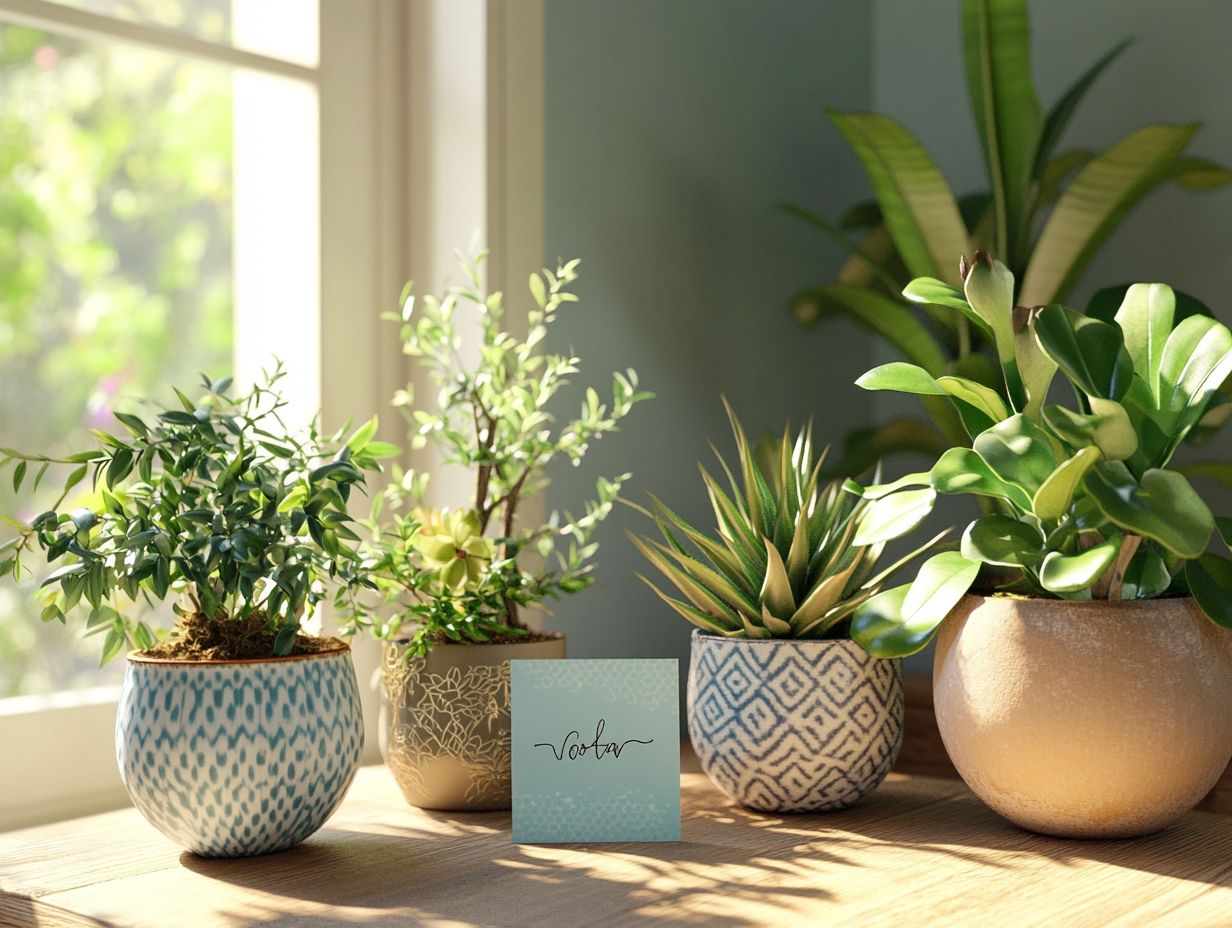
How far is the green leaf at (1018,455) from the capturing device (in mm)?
854

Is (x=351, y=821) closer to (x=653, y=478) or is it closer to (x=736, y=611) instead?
(x=736, y=611)

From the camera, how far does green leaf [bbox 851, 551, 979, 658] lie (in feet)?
2.94

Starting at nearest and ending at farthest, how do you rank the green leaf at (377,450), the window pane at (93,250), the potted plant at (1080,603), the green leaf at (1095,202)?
1. the potted plant at (1080,603)
2. the green leaf at (377,450)
3. the green leaf at (1095,202)
4. the window pane at (93,250)

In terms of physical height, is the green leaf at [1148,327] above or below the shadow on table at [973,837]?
above

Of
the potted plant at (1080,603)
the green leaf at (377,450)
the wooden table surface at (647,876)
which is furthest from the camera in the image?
the green leaf at (377,450)

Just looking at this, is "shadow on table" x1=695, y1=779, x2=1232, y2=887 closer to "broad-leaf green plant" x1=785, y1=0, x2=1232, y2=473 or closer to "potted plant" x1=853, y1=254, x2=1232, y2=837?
"potted plant" x1=853, y1=254, x2=1232, y2=837

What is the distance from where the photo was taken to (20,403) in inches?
93.7

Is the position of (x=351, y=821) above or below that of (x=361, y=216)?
below

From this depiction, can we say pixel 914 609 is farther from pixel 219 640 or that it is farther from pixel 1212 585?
pixel 219 640

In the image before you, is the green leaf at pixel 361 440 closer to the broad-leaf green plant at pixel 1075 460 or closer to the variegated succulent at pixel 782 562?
the variegated succulent at pixel 782 562

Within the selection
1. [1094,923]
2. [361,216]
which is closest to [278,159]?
[361,216]

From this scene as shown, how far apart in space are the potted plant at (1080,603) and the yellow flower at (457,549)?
317 millimetres

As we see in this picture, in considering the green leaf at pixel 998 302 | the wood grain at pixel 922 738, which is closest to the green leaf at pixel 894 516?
the green leaf at pixel 998 302

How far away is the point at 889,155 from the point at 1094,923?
0.91 metres
